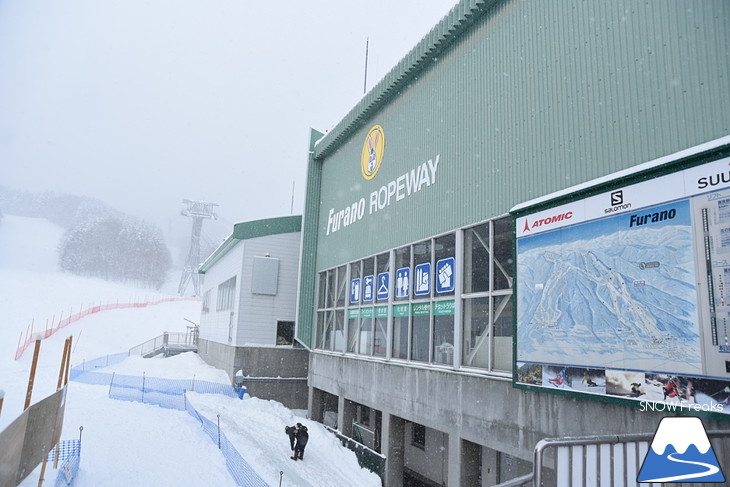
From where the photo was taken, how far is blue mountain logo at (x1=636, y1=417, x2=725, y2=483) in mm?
2857

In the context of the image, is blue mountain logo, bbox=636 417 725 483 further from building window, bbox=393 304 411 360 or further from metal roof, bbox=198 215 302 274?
metal roof, bbox=198 215 302 274

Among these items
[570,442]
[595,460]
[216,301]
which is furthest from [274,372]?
[570,442]

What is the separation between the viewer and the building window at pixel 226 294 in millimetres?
30141

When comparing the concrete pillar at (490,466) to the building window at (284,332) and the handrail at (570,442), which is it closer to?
the handrail at (570,442)

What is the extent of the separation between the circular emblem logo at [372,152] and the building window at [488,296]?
6.93 metres

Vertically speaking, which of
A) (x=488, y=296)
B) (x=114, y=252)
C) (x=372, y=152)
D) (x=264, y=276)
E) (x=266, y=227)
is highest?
(x=114, y=252)

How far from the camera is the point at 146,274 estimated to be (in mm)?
140625

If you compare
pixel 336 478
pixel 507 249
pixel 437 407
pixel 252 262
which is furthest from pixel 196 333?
pixel 507 249

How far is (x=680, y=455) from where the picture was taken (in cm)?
291

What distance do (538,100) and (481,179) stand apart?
250 centimetres

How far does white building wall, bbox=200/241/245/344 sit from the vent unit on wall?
3.07 feet

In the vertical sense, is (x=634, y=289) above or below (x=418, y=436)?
above

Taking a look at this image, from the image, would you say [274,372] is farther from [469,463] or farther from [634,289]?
[634,289]

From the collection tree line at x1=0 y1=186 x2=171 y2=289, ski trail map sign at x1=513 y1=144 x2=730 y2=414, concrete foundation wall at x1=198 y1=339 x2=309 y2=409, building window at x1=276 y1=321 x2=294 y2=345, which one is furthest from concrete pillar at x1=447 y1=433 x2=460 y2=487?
tree line at x1=0 y1=186 x2=171 y2=289
